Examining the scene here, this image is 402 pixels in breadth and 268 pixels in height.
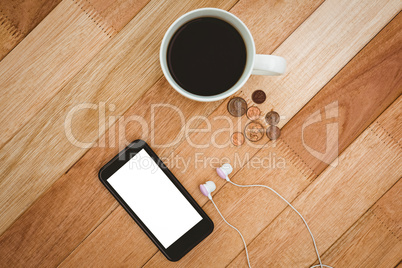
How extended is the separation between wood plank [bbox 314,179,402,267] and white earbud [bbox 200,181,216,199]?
0.29 meters

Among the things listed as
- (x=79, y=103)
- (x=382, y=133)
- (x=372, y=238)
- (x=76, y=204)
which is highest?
(x=79, y=103)

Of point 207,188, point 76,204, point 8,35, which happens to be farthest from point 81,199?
point 8,35

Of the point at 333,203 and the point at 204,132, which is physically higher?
the point at 204,132

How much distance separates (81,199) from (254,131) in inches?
15.7

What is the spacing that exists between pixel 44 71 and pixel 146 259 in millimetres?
455

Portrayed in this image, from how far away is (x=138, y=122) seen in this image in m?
0.57

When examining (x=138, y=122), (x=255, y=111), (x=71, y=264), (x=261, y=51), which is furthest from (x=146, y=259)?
(x=261, y=51)

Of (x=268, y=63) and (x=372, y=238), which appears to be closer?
(x=268, y=63)

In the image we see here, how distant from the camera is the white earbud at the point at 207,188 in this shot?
0.56 m

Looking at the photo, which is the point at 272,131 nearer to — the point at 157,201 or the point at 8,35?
the point at 157,201

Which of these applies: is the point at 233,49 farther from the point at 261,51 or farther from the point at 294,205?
the point at 294,205

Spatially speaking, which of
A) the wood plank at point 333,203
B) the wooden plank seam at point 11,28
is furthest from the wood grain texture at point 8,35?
the wood plank at point 333,203

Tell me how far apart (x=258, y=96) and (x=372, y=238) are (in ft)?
1.31

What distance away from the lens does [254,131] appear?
58 centimetres
